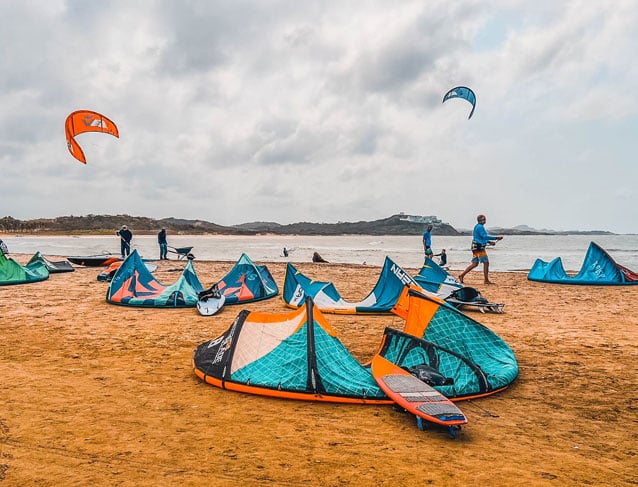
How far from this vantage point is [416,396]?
3881 millimetres

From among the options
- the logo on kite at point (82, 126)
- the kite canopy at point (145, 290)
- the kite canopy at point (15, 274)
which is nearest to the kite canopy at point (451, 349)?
the kite canopy at point (145, 290)

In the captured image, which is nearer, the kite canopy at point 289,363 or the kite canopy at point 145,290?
the kite canopy at point 289,363

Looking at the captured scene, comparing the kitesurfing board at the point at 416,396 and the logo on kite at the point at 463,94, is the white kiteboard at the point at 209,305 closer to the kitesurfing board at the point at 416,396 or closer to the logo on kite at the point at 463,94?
the kitesurfing board at the point at 416,396

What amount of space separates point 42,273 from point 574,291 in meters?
15.5

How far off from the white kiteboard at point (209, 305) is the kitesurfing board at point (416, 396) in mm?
4694

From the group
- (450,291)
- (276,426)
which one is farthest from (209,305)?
(276,426)

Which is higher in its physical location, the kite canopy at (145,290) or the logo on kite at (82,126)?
the logo on kite at (82,126)

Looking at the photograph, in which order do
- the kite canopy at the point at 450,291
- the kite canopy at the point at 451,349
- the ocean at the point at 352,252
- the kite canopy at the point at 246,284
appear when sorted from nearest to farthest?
the kite canopy at the point at 451,349 → the kite canopy at the point at 450,291 → the kite canopy at the point at 246,284 → the ocean at the point at 352,252

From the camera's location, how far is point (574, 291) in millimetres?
11820

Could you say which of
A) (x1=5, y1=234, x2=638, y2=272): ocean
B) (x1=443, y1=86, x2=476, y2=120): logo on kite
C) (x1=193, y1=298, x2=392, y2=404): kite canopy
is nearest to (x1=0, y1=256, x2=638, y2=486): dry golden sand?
(x1=193, y1=298, x2=392, y2=404): kite canopy

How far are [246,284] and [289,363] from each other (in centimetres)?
641

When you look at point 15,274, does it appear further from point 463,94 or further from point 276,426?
point 463,94

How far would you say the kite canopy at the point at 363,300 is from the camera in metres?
8.66

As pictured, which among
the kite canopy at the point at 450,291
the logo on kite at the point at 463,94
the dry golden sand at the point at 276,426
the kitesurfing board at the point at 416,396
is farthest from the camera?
the logo on kite at the point at 463,94
